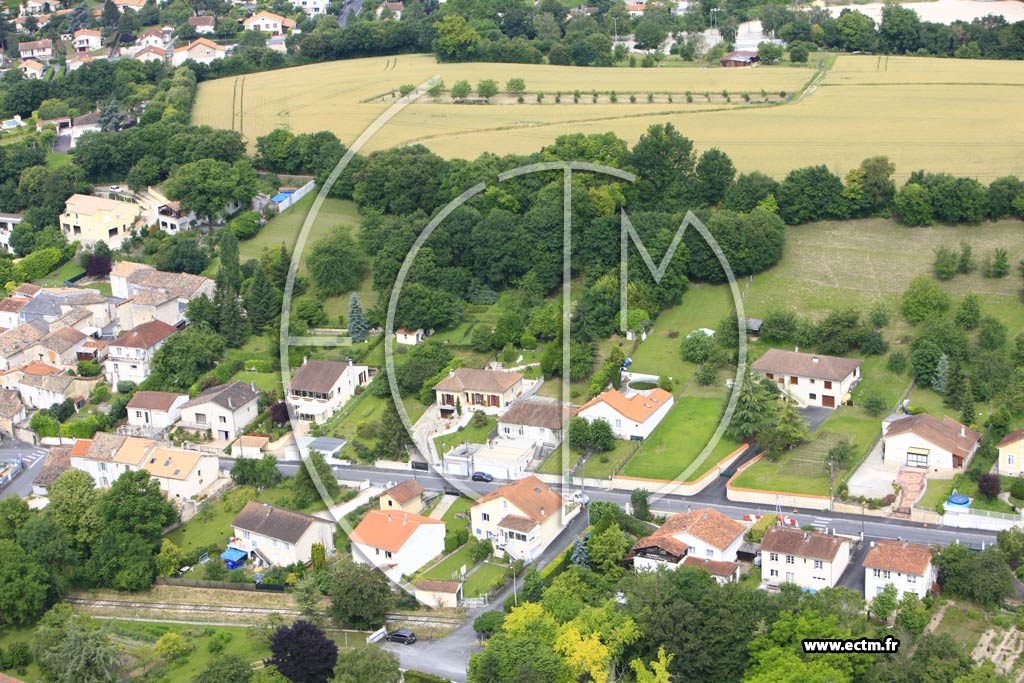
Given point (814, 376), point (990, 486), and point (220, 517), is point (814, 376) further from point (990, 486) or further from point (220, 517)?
point (220, 517)

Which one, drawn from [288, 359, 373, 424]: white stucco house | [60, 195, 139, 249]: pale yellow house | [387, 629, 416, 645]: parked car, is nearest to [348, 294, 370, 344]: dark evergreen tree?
[288, 359, 373, 424]: white stucco house

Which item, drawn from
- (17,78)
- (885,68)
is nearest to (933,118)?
(885,68)

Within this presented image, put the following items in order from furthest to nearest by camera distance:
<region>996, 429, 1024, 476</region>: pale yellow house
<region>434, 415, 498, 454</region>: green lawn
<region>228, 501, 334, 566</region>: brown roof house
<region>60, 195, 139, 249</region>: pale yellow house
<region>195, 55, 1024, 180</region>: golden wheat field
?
1. <region>60, 195, 139, 249</region>: pale yellow house
2. <region>195, 55, 1024, 180</region>: golden wheat field
3. <region>434, 415, 498, 454</region>: green lawn
4. <region>996, 429, 1024, 476</region>: pale yellow house
5. <region>228, 501, 334, 566</region>: brown roof house

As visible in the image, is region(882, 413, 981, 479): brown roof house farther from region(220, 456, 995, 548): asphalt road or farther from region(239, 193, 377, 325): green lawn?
region(239, 193, 377, 325): green lawn

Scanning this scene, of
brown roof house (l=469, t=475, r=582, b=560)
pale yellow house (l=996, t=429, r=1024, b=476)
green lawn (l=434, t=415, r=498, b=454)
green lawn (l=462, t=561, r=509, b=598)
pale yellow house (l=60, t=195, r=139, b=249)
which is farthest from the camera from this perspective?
pale yellow house (l=60, t=195, r=139, b=249)

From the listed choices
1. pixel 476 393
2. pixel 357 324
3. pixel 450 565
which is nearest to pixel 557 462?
pixel 476 393

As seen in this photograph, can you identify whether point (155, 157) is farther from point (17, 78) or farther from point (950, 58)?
point (950, 58)
